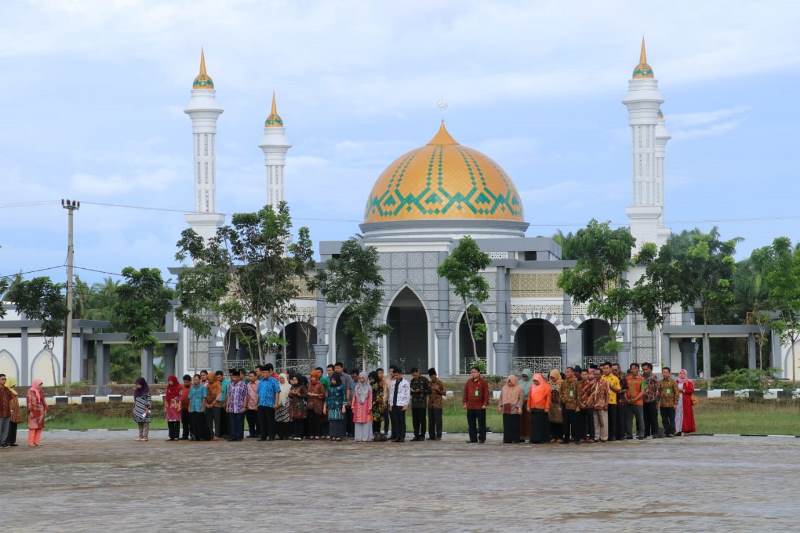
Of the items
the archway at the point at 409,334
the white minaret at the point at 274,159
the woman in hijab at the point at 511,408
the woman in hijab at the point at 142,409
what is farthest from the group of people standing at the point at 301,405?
the white minaret at the point at 274,159

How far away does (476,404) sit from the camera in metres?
21.2

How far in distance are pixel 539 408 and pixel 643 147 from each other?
104 feet

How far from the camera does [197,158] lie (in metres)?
52.1

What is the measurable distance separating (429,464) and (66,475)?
4017 millimetres

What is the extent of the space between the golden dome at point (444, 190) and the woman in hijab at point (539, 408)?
1225 inches

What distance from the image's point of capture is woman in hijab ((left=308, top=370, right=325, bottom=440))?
896 inches

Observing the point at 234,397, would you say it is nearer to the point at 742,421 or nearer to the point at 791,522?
the point at 742,421

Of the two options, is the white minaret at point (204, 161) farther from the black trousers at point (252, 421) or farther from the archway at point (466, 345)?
the black trousers at point (252, 421)

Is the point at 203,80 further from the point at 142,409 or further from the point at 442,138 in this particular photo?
the point at 142,409

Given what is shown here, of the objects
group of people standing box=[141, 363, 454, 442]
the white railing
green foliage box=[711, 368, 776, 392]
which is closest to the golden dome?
the white railing

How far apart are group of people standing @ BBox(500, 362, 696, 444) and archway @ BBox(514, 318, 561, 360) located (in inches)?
1190

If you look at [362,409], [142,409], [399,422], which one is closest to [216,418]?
[142,409]

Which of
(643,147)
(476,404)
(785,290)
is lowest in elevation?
(476,404)

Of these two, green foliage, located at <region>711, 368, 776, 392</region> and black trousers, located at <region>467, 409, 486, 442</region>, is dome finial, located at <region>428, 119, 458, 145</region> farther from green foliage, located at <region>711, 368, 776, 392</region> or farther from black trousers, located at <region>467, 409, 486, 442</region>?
black trousers, located at <region>467, 409, 486, 442</region>
